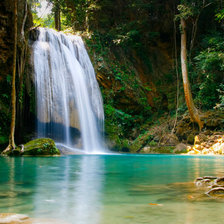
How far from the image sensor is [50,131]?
40.9ft

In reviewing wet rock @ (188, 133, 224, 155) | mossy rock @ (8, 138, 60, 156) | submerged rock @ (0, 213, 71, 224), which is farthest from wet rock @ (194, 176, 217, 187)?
wet rock @ (188, 133, 224, 155)

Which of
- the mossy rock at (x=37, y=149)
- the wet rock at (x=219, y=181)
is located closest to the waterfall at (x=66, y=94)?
the mossy rock at (x=37, y=149)

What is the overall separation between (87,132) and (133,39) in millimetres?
7880

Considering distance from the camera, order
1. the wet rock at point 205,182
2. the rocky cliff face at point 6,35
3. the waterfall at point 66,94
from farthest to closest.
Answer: the waterfall at point 66,94, the rocky cliff face at point 6,35, the wet rock at point 205,182

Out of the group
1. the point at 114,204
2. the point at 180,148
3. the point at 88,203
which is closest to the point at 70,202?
the point at 88,203

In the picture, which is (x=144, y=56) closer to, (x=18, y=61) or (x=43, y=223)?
(x=18, y=61)

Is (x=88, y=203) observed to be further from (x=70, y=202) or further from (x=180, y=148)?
(x=180, y=148)

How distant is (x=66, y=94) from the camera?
1371 cm

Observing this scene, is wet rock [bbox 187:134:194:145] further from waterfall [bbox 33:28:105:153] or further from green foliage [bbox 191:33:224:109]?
waterfall [bbox 33:28:105:153]

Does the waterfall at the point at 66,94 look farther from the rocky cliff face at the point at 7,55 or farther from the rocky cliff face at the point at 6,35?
the rocky cliff face at the point at 6,35

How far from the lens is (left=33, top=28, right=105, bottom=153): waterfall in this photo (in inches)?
503

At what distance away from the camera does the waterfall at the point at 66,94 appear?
41.9 ft

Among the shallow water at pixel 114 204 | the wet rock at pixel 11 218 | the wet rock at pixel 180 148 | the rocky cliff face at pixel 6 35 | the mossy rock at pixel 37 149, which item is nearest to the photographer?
the wet rock at pixel 11 218

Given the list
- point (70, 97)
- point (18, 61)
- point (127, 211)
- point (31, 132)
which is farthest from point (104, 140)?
point (127, 211)
